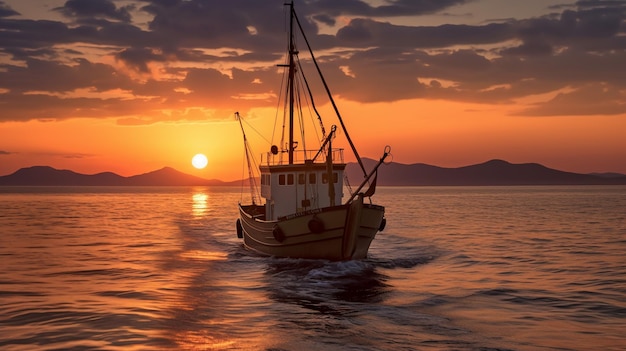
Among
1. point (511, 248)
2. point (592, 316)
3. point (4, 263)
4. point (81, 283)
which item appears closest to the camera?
point (592, 316)

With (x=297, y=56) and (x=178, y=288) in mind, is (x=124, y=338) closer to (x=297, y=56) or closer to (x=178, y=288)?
(x=178, y=288)

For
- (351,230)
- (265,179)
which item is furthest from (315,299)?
(265,179)

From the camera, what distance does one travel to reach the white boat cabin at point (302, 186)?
117 ft

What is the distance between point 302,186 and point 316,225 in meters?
4.78

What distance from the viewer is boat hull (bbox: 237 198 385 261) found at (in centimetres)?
3152

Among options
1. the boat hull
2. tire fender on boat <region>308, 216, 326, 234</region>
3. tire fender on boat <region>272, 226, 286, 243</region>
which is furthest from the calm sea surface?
tire fender on boat <region>308, 216, 326, 234</region>

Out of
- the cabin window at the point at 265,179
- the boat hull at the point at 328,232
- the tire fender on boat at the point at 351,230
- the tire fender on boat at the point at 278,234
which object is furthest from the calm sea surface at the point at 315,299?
the cabin window at the point at 265,179

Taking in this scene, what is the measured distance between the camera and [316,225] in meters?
31.8

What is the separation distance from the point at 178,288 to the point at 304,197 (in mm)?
9940

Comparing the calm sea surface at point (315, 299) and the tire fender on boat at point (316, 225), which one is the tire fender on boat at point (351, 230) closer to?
the calm sea surface at point (315, 299)

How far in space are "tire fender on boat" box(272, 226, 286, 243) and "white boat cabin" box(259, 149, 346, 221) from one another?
2074mm

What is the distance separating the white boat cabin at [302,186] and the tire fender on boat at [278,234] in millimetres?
2074

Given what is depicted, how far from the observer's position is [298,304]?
24.3 meters

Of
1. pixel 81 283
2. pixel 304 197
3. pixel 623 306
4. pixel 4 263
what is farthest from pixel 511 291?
pixel 4 263
